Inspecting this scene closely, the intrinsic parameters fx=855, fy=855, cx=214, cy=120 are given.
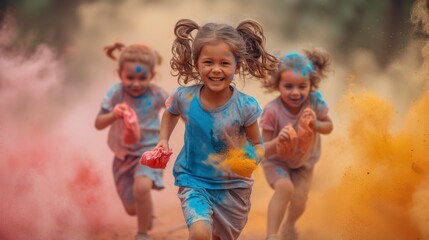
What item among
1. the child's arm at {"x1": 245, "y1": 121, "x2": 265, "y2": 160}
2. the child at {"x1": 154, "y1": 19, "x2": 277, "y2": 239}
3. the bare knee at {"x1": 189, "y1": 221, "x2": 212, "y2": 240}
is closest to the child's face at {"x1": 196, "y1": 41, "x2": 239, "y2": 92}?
the child at {"x1": 154, "y1": 19, "x2": 277, "y2": 239}

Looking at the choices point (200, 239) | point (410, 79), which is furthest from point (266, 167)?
point (410, 79)

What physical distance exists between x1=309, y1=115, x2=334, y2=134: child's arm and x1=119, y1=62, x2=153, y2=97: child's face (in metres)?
1.39

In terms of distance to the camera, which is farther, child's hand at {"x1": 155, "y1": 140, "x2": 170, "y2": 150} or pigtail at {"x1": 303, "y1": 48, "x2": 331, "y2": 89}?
pigtail at {"x1": 303, "y1": 48, "x2": 331, "y2": 89}

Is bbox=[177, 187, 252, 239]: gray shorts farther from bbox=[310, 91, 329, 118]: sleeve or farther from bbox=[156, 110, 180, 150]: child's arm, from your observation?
bbox=[310, 91, 329, 118]: sleeve

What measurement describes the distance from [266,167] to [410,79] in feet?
9.42

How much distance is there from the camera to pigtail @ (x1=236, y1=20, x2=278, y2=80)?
16.5ft

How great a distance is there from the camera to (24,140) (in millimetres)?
8562

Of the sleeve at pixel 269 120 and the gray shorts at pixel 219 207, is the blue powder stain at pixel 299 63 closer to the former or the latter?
the sleeve at pixel 269 120

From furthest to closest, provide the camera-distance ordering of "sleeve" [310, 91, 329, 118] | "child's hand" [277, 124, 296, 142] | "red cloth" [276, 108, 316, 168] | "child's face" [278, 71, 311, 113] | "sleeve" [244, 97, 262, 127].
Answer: "sleeve" [310, 91, 329, 118] < "child's face" [278, 71, 311, 113] < "red cloth" [276, 108, 316, 168] < "child's hand" [277, 124, 296, 142] < "sleeve" [244, 97, 262, 127]

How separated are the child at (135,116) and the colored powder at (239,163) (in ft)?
6.20

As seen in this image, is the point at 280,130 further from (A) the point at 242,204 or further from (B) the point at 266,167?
(A) the point at 242,204

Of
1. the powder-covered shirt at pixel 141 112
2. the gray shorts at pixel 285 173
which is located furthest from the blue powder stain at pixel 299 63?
the powder-covered shirt at pixel 141 112

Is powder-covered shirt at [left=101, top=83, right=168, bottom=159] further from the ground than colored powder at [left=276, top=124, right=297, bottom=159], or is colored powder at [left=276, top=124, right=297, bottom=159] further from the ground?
powder-covered shirt at [left=101, top=83, right=168, bottom=159]

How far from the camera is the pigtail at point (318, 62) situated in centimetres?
650
